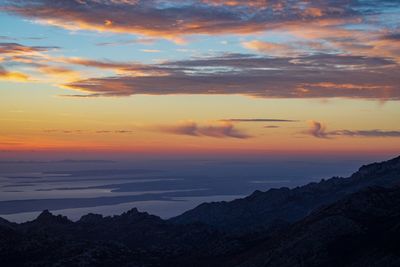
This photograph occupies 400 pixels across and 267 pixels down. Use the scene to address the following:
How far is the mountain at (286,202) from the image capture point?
159375 mm

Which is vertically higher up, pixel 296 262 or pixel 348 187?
pixel 348 187

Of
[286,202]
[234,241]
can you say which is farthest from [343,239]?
[286,202]

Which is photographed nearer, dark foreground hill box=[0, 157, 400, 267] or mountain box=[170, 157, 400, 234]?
dark foreground hill box=[0, 157, 400, 267]

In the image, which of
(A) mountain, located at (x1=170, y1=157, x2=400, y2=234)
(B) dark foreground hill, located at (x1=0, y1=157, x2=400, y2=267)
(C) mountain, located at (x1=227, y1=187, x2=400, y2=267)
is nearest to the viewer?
(C) mountain, located at (x1=227, y1=187, x2=400, y2=267)

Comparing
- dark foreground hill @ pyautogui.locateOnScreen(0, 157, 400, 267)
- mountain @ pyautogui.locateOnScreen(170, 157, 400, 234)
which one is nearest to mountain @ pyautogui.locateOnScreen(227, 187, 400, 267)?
dark foreground hill @ pyautogui.locateOnScreen(0, 157, 400, 267)

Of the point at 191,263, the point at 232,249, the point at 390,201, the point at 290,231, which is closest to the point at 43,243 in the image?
the point at 191,263

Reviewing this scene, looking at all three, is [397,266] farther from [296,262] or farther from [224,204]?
[224,204]

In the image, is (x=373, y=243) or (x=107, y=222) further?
(x=107, y=222)

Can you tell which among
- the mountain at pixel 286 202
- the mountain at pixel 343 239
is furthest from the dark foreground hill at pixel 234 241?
the mountain at pixel 286 202

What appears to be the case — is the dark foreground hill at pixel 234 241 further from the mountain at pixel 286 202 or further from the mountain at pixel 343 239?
the mountain at pixel 286 202

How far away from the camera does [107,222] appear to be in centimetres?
14325

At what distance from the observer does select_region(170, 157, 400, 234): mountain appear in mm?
159375

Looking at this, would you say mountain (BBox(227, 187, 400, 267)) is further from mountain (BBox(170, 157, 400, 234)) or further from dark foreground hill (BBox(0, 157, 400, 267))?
mountain (BBox(170, 157, 400, 234))

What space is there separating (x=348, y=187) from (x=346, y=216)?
91.4 meters
